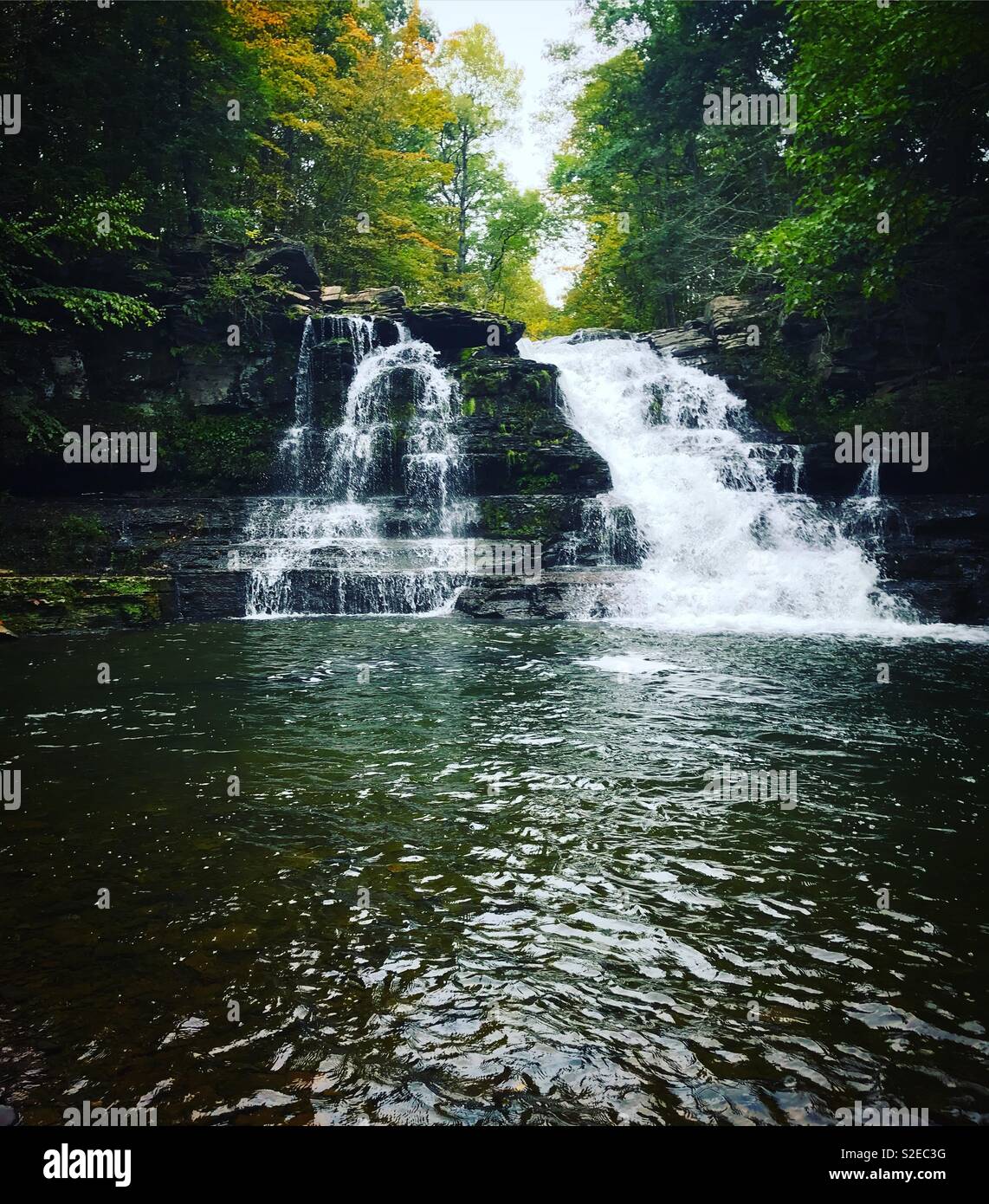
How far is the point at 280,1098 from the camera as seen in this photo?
91.7 inches

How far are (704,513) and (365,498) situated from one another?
9.28 metres

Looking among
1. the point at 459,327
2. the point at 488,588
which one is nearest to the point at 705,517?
the point at 488,588

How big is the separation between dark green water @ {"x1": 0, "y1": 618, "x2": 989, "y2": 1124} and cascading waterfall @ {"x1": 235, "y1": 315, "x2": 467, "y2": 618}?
810cm

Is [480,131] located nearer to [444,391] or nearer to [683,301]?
[683,301]

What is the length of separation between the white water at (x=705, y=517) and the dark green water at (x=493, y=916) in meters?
7.38

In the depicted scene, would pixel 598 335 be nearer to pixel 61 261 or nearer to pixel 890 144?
pixel 890 144

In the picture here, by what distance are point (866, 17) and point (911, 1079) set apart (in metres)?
19.4

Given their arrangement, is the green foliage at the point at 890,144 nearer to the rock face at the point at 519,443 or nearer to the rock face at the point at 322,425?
the rock face at the point at 322,425

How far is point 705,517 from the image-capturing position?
1778 centimetres

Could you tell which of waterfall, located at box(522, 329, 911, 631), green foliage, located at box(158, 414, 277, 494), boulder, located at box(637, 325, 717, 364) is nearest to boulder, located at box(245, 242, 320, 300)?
green foliage, located at box(158, 414, 277, 494)

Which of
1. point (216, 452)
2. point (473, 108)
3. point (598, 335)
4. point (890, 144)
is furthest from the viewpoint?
point (473, 108)

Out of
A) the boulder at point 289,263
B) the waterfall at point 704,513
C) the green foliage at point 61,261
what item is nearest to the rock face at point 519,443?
the waterfall at point 704,513

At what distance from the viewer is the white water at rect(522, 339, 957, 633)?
47.6 feet

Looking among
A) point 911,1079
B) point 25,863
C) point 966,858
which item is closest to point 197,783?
point 25,863
